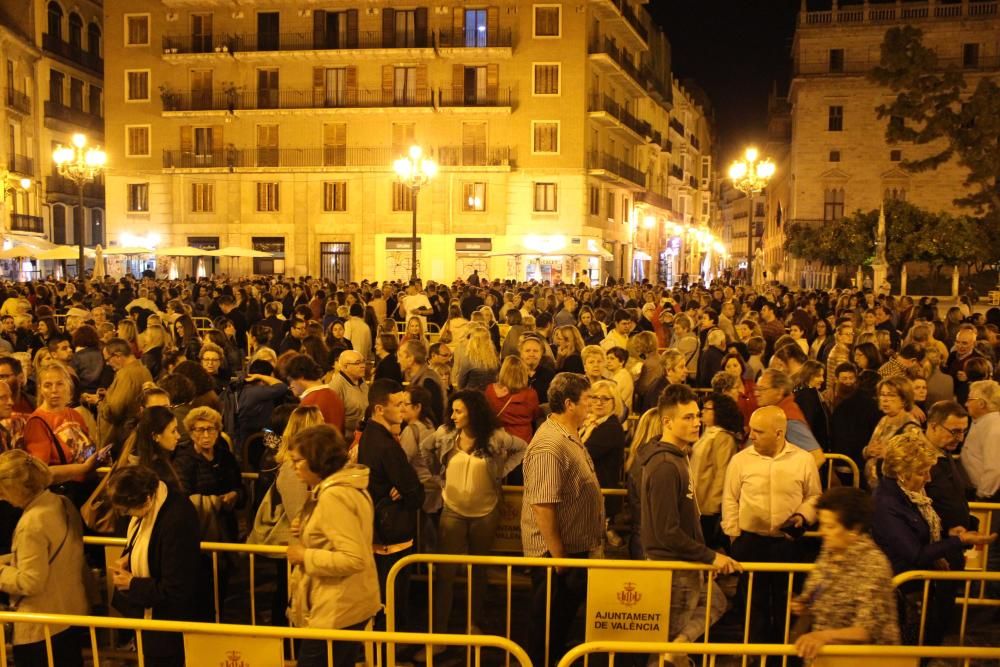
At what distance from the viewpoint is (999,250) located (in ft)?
117

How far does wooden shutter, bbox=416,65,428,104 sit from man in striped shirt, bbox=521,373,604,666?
35.9 m

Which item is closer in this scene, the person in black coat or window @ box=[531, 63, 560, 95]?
the person in black coat

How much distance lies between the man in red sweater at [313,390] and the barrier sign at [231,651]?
9.04ft

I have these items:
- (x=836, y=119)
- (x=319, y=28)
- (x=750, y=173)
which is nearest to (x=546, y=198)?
(x=319, y=28)

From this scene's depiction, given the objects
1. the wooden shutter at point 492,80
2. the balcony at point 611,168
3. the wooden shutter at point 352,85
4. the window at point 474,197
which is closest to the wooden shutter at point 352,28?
the wooden shutter at point 352,85

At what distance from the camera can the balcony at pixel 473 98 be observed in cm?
3891

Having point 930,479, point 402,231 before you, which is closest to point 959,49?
point 402,231

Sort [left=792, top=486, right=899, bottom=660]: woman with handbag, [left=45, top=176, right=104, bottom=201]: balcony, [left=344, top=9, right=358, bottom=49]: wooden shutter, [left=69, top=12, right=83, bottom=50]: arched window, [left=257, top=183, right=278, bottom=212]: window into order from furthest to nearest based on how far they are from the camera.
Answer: [left=69, top=12, right=83, bottom=50]: arched window < [left=45, top=176, right=104, bottom=201]: balcony < [left=257, top=183, right=278, bottom=212]: window < [left=344, top=9, right=358, bottom=49]: wooden shutter < [left=792, top=486, right=899, bottom=660]: woman with handbag

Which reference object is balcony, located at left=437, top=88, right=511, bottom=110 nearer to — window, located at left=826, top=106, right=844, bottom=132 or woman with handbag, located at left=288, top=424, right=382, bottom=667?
window, located at left=826, top=106, right=844, bottom=132

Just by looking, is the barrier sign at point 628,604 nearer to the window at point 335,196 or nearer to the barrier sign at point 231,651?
the barrier sign at point 231,651

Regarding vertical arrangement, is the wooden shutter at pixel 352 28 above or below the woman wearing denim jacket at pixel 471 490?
above

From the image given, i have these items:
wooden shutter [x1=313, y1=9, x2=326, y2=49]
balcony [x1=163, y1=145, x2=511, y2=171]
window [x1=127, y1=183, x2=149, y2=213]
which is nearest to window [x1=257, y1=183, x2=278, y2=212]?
balcony [x1=163, y1=145, x2=511, y2=171]

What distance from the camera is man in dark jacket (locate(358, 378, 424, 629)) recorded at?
5.52 m

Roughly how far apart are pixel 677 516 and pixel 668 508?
0.07 m
